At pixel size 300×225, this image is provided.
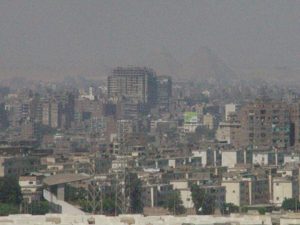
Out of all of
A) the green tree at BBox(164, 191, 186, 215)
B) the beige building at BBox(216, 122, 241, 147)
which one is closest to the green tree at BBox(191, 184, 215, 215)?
the green tree at BBox(164, 191, 186, 215)

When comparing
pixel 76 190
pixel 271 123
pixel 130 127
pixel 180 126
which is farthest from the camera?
pixel 180 126

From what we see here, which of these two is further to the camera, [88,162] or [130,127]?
[130,127]

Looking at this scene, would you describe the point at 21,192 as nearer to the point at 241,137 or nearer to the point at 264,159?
the point at 264,159

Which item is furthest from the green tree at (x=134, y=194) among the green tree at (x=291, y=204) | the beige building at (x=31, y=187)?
the green tree at (x=291, y=204)

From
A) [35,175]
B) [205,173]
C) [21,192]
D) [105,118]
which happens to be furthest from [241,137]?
[105,118]

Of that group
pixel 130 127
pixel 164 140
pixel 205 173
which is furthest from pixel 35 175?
pixel 130 127

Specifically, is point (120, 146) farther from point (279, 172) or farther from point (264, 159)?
point (279, 172)

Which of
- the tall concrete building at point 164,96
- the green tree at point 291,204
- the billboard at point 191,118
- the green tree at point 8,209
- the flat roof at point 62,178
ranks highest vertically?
the tall concrete building at point 164,96

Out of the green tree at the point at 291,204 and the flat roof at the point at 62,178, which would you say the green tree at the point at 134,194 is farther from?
the green tree at the point at 291,204

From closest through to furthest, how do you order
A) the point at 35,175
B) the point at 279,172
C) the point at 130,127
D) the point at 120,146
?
1. the point at 35,175
2. the point at 279,172
3. the point at 120,146
4. the point at 130,127
